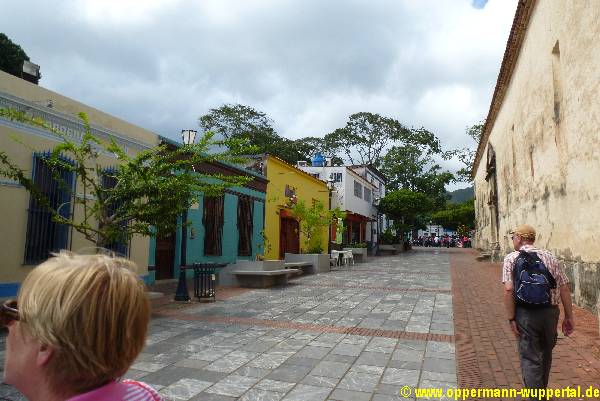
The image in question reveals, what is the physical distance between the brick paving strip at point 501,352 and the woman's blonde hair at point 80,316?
4.17m

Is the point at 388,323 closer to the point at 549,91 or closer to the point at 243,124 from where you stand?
the point at 549,91

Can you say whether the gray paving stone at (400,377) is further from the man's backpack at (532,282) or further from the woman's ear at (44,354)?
the woman's ear at (44,354)

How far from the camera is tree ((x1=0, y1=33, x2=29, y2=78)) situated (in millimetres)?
23391

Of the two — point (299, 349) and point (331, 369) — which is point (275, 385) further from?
point (299, 349)

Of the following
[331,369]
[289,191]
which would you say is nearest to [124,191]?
[331,369]

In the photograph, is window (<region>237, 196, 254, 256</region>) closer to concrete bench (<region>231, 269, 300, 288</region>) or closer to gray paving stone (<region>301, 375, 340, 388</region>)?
concrete bench (<region>231, 269, 300, 288</region>)

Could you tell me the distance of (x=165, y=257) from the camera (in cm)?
1248

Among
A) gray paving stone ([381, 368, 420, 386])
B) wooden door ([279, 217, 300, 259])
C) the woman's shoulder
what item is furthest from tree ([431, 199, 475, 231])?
the woman's shoulder

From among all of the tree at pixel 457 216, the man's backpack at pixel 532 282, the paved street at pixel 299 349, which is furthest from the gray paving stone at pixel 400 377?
the tree at pixel 457 216

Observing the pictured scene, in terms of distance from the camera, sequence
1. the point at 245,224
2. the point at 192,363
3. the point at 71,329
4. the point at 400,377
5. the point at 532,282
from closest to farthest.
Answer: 1. the point at 71,329
2. the point at 532,282
3. the point at 400,377
4. the point at 192,363
5. the point at 245,224

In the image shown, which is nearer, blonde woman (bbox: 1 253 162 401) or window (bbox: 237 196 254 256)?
blonde woman (bbox: 1 253 162 401)

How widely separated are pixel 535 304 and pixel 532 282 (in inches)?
7.2

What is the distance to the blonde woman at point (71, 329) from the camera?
1.00 meters

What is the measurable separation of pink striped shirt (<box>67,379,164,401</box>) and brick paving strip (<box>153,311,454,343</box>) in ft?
18.4
